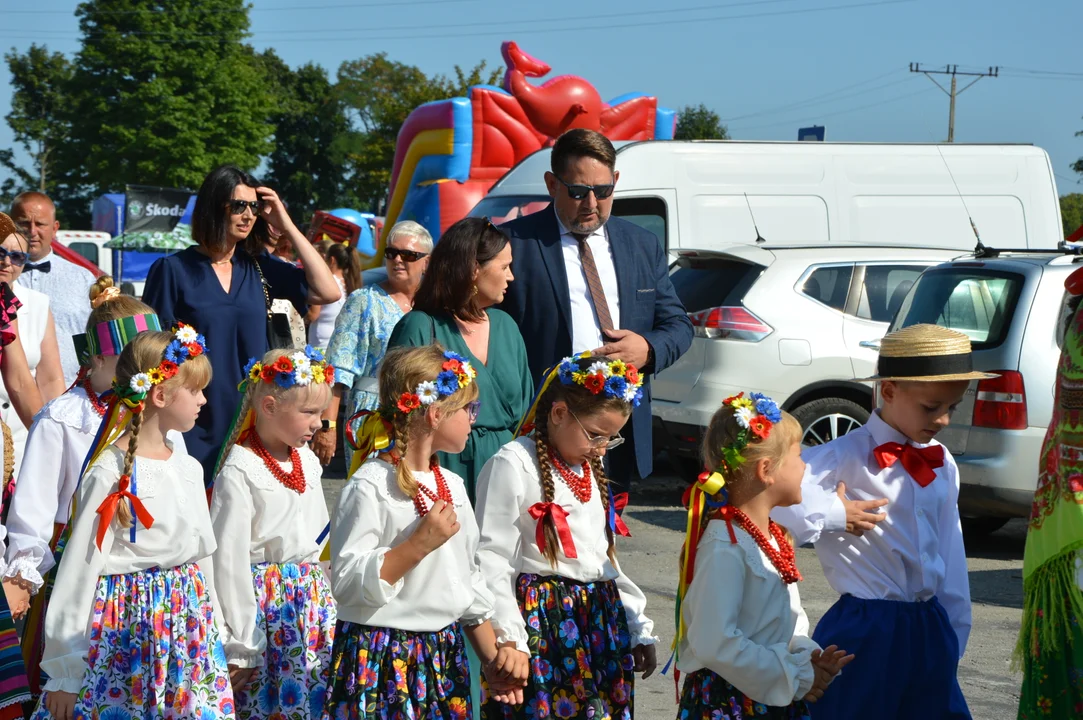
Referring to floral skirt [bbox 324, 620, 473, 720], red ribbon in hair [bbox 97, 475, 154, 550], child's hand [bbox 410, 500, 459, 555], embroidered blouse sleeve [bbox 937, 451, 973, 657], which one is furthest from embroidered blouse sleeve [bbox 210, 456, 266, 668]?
embroidered blouse sleeve [bbox 937, 451, 973, 657]

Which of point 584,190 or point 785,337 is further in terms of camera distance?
point 785,337

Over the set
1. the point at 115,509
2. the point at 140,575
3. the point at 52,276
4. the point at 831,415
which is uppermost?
the point at 52,276

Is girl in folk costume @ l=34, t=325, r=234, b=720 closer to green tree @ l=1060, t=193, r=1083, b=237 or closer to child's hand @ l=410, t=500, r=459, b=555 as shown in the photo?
child's hand @ l=410, t=500, r=459, b=555

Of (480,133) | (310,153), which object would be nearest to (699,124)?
(310,153)

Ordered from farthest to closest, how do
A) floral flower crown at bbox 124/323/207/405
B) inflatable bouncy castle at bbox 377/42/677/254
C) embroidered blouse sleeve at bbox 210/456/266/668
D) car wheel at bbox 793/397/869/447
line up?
inflatable bouncy castle at bbox 377/42/677/254, car wheel at bbox 793/397/869/447, embroidered blouse sleeve at bbox 210/456/266/668, floral flower crown at bbox 124/323/207/405

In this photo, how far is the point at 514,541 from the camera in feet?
12.3

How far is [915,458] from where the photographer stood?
3791mm

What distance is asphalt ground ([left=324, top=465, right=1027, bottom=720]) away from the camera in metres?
5.36

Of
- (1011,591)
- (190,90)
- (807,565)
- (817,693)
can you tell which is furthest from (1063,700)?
(190,90)

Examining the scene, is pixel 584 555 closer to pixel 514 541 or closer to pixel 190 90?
pixel 514 541

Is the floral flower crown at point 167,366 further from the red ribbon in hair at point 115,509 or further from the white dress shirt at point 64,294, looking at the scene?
the white dress shirt at point 64,294

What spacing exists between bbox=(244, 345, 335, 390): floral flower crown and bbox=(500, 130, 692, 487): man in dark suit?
802mm

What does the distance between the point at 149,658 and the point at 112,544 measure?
1.17 ft

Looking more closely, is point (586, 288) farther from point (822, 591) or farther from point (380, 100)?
point (380, 100)
